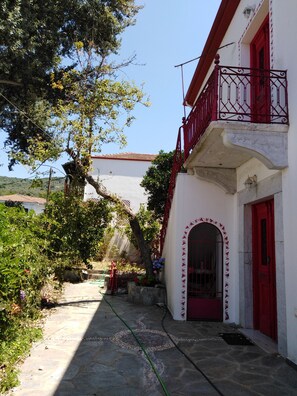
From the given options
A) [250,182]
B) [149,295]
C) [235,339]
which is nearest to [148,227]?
[149,295]

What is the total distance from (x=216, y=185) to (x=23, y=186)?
65.7 m

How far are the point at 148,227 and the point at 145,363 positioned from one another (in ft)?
34.2

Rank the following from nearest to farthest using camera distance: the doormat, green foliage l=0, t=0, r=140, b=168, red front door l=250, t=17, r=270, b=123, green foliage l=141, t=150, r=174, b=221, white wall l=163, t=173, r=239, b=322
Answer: red front door l=250, t=17, r=270, b=123 < the doormat < white wall l=163, t=173, r=239, b=322 < green foliage l=0, t=0, r=140, b=168 < green foliage l=141, t=150, r=174, b=221

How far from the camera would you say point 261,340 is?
5.46 m

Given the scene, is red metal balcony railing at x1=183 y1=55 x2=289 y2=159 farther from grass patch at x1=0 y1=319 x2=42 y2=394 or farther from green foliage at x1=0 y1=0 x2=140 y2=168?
green foliage at x1=0 y1=0 x2=140 y2=168

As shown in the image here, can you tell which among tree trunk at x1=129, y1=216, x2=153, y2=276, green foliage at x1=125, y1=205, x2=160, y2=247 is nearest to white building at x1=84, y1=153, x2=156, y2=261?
green foliage at x1=125, y1=205, x2=160, y2=247

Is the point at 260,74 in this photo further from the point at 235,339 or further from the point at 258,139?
the point at 235,339

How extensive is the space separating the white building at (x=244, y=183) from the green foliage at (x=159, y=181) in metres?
5.34

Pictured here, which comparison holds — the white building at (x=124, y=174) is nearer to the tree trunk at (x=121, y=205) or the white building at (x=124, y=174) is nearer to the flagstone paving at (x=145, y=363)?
the tree trunk at (x=121, y=205)

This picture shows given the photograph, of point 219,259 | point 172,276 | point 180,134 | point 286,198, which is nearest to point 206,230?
point 219,259

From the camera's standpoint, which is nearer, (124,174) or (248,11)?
(248,11)

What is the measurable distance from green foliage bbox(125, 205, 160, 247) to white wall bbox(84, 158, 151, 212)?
752cm

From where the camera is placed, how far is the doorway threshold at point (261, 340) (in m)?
5.04

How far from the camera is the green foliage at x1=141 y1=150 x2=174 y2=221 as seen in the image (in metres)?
14.3
